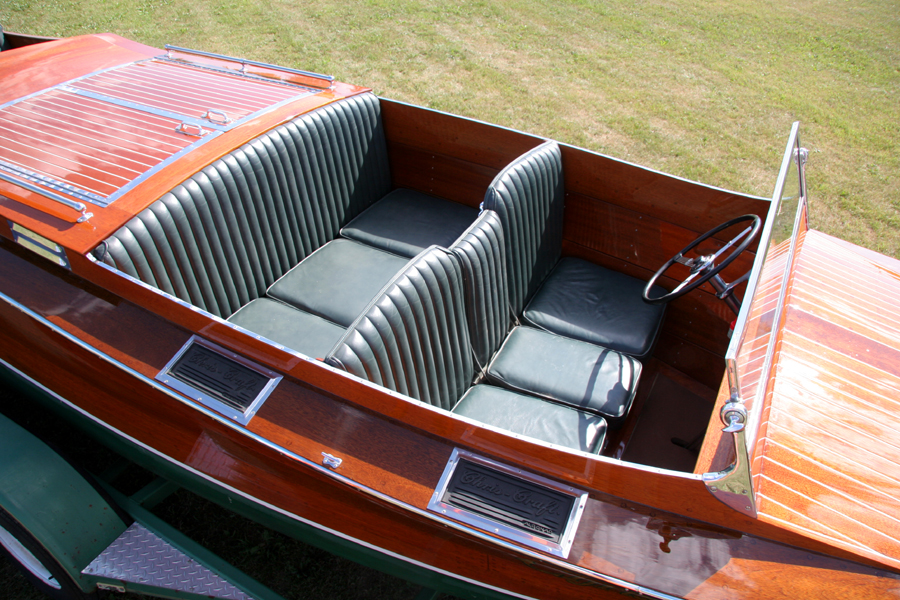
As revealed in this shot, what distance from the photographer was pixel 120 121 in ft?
7.55

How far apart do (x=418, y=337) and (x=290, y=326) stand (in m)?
0.76

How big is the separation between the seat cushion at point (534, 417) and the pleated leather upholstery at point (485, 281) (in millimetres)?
186

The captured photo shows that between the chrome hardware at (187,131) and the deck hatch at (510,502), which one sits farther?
the chrome hardware at (187,131)

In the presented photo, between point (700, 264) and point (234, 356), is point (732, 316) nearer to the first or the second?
point (700, 264)

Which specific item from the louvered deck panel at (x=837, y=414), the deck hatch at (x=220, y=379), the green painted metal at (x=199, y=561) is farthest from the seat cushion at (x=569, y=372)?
the green painted metal at (x=199, y=561)

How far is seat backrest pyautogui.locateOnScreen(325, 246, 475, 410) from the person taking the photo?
1.55 meters

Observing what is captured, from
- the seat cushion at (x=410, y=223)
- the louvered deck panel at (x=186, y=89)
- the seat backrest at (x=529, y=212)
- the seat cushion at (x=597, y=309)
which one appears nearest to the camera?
the seat backrest at (x=529, y=212)

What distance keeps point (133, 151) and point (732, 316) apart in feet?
8.38

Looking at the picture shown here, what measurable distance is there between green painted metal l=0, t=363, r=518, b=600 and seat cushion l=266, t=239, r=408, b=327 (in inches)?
33.2

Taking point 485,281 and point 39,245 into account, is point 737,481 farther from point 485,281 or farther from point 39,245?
point 39,245

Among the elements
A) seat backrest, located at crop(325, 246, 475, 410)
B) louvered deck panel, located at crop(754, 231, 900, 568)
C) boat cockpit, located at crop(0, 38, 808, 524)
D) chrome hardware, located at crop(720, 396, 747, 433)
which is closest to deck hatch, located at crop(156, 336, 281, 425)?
boat cockpit, located at crop(0, 38, 808, 524)

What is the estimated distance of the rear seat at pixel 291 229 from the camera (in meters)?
1.97

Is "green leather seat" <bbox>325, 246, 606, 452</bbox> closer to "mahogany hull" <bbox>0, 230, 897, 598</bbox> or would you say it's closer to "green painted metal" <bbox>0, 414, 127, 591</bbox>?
"mahogany hull" <bbox>0, 230, 897, 598</bbox>

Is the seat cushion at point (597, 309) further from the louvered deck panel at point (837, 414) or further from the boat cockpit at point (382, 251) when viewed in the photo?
the louvered deck panel at point (837, 414)
